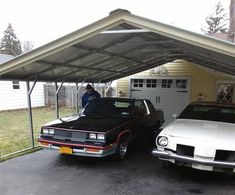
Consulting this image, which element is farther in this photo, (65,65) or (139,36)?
(65,65)

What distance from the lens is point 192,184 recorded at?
15.3 feet

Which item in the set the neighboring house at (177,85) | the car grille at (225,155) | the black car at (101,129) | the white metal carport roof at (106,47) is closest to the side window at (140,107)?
the black car at (101,129)

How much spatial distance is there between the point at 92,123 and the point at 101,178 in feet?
4.59

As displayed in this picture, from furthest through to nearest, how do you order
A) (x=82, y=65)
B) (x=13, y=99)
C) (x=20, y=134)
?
(x=13, y=99)
(x=20, y=134)
(x=82, y=65)

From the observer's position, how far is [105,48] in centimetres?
645

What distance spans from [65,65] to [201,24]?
→ 43.6m

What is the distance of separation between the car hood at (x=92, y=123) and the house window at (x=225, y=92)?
682 cm

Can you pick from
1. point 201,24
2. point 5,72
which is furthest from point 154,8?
point 5,72

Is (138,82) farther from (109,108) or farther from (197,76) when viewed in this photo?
(109,108)

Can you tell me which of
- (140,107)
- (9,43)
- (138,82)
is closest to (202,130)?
(140,107)

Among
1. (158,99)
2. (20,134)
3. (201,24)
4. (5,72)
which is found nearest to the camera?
(5,72)

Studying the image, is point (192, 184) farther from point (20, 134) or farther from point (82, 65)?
point (20, 134)

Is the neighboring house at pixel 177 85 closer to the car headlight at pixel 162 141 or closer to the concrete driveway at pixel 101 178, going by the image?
the concrete driveway at pixel 101 178

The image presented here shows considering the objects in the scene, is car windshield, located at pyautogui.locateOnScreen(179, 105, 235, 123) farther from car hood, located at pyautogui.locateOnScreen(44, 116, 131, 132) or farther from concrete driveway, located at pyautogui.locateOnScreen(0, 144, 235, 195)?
car hood, located at pyautogui.locateOnScreen(44, 116, 131, 132)
